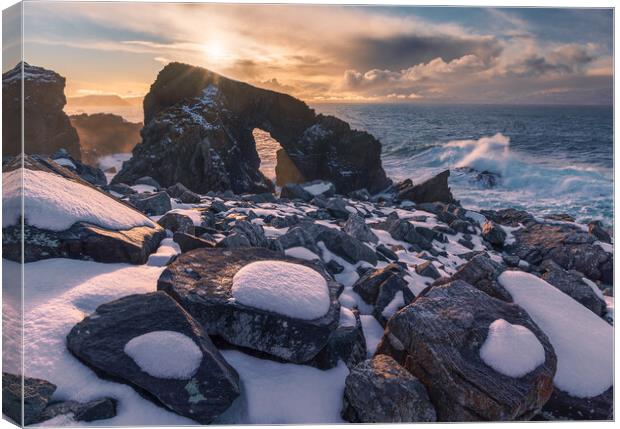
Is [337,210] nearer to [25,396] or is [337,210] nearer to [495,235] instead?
[495,235]

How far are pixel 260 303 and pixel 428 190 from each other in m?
13.2

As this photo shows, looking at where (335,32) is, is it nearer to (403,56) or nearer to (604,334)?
(403,56)

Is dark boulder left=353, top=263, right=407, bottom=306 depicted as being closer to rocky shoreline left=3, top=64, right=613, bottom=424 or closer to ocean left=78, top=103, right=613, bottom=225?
rocky shoreline left=3, top=64, right=613, bottom=424

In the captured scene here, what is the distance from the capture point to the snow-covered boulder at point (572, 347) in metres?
3.66

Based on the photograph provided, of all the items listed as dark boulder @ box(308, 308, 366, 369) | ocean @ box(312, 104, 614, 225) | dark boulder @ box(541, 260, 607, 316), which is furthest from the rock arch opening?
dark boulder @ box(308, 308, 366, 369)

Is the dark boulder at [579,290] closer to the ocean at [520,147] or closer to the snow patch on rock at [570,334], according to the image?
the ocean at [520,147]

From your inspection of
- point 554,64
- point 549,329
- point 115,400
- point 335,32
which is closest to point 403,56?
point 335,32

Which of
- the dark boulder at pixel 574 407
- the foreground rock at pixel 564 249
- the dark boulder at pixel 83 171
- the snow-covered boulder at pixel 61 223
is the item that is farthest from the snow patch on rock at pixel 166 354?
Result: the dark boulder at pixel 83 171

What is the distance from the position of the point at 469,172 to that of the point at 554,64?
496 centimetres

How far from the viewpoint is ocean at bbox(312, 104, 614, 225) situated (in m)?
5.54

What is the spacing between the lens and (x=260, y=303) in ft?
11.7

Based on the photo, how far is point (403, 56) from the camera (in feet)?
19.1

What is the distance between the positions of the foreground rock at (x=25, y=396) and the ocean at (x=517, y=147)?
4491mm

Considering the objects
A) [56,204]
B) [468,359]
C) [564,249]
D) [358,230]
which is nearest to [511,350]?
[468,359]
